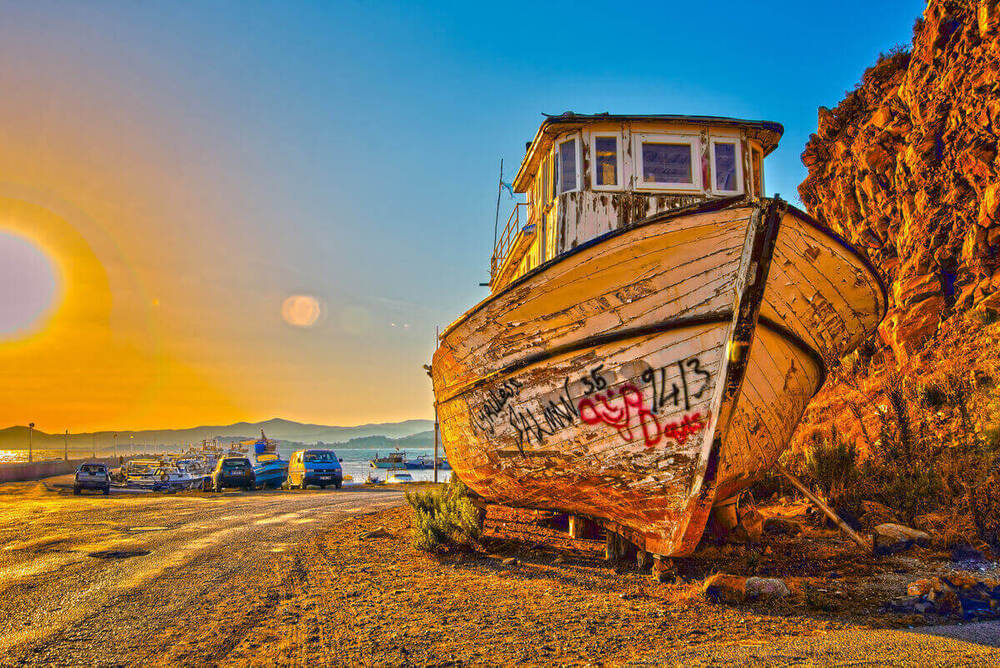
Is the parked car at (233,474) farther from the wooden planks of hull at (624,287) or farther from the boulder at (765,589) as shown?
the boulder at (765,589)

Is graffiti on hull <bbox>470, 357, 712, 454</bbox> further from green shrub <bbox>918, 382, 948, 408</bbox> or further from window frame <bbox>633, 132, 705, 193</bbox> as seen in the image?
green shrub <bbox>918, 382, 948, 408</bbox>

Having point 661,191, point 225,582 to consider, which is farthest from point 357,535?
point 661,191

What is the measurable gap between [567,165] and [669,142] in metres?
1.42

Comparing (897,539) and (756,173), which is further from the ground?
(756,173)

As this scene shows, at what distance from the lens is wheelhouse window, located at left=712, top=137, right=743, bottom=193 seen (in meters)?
7.87

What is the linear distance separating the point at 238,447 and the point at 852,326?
7623 centimetres

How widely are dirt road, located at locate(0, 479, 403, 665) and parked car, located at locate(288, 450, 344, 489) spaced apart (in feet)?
45.2

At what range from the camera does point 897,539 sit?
20.1ft

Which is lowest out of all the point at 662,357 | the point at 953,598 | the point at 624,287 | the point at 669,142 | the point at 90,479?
the point at 90,479

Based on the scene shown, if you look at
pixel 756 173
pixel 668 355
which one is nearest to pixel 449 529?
pixel 668 355

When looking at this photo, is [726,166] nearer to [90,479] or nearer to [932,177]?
[932,177]

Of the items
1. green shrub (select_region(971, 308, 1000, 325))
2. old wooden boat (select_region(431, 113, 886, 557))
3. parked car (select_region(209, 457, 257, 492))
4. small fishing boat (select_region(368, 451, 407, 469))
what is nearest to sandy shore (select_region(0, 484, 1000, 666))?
old wooden boat (select_region(431, 113, 886, 557))

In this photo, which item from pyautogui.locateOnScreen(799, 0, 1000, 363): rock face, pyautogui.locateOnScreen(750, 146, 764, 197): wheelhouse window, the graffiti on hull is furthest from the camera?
pyautogui.locateOnScreen(799, 0, 1000, 363): rock face

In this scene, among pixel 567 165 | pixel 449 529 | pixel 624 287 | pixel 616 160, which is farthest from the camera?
pixel 567 165
